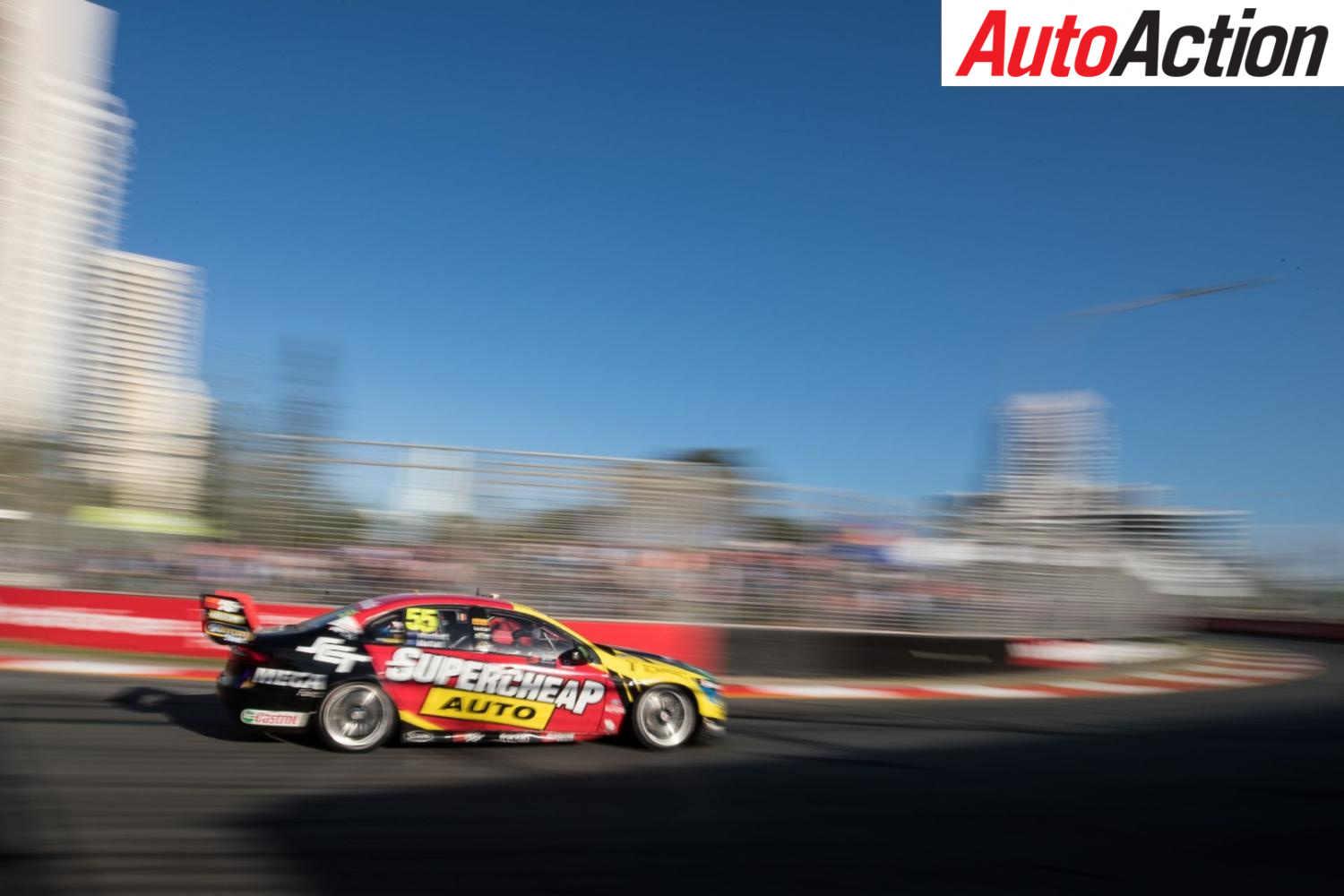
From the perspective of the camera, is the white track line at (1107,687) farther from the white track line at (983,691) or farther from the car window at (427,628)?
the car window at (427,628)

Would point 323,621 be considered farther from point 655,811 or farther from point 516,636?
point 655,811

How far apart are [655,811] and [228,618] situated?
3.84 m

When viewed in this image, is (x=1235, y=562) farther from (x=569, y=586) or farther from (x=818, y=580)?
(x=569, y=586)

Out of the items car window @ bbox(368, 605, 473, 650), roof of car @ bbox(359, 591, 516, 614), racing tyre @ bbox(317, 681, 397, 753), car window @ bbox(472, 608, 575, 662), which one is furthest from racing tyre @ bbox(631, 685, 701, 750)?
racing tyre @ bbox(317, 681, 397, 753)

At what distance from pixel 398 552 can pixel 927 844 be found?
31.3 feet

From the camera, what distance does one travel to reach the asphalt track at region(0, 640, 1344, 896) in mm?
4840

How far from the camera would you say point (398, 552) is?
13789mm

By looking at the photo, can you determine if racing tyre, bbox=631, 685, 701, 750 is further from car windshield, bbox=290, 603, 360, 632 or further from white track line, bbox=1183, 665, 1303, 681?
white track line, bbox=1183, 665, 1303, 681

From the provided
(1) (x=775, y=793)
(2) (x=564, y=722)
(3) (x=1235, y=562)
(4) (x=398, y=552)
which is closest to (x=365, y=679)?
(2) (x=564, y=722)

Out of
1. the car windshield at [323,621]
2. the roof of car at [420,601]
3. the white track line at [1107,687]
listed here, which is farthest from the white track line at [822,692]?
the car windshield at [323,621]

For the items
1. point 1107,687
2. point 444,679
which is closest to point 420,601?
point 444,679

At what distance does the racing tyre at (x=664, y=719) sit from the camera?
8.57 metres

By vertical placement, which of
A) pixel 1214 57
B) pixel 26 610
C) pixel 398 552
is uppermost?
pixel 1214 57

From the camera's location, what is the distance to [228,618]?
805cm
